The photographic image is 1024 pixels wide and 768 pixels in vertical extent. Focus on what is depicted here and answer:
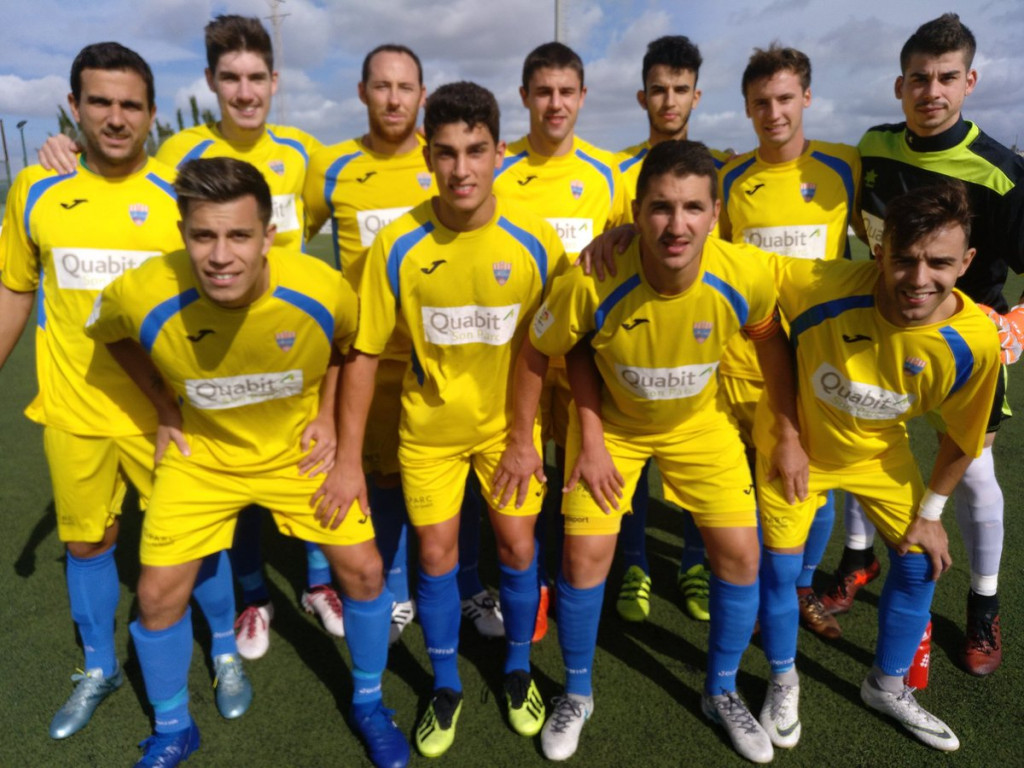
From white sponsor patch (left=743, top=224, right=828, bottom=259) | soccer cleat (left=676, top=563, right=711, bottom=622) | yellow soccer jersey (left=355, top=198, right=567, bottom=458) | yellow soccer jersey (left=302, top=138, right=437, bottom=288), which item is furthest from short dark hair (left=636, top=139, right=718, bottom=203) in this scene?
soccer cleat (left=676, top=563, right=711, bottom=622)

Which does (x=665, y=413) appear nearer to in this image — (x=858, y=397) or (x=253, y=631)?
(x=858, y=397)

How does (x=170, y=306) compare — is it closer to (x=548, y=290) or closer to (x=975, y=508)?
(x=548, y=290)

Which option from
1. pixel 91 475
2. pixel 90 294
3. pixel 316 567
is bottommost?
pixel 316 567

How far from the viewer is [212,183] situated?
2.12 m

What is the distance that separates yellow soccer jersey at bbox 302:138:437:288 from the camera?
3109mm

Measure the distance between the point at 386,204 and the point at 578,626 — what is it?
1.96 meters

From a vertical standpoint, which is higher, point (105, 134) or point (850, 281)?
point (105, 134)

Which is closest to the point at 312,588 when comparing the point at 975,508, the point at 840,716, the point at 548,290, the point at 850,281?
the point at 548,290

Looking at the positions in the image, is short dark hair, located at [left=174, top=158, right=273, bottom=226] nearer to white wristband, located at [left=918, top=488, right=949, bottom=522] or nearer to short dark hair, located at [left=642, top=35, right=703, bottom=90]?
short dark hair, located at [left=642, top=35, right=703, bottom=90]

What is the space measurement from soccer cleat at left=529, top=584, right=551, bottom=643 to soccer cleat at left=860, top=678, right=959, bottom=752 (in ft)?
4.38

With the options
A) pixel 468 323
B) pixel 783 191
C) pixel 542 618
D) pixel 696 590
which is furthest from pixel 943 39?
pixel 542 618

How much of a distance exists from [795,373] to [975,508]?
117 cm

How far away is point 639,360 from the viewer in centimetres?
245

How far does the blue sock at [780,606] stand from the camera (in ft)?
8.41
